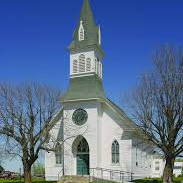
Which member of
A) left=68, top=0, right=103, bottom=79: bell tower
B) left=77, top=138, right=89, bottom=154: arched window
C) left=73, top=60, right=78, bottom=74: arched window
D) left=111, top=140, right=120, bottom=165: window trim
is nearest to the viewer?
left=111, top=140, right=120, bottom=165: window trim

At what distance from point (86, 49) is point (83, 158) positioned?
12793mm

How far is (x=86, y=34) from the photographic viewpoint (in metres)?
43.2

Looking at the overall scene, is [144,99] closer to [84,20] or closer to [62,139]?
[62,139]

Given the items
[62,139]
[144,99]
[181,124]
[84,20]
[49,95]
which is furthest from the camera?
[84,20]

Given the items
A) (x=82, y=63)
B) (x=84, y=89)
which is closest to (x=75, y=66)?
(x=82, y=63)

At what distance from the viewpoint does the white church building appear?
126 feet

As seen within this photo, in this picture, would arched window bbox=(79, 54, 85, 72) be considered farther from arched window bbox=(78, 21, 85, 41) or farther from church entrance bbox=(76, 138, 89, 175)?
church entrance bbox=(76, 138, 89, 175)

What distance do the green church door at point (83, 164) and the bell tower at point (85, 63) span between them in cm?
659

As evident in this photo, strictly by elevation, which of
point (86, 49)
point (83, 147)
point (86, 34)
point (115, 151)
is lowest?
point (115, 151)

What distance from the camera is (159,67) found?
1315 inches

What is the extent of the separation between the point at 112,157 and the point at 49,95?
9.68 meters

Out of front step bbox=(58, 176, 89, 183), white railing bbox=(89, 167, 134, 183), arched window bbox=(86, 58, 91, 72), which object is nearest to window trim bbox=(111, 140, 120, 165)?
white railing bbox=(89, 167, 134, 183)

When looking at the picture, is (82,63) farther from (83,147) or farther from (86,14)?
(83,147)

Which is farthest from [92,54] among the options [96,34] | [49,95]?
[49,95]
